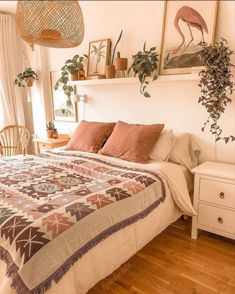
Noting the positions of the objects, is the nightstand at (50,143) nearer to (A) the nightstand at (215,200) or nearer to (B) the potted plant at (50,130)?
(B) the potted plant at (50,130)

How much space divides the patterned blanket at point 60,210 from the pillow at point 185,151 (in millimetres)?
449

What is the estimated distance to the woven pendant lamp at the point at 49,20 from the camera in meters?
1.54

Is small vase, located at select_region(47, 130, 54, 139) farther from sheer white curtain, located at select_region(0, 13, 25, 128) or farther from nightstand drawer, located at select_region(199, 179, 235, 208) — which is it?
nightstand drawer, located at select_region(199, 179, 235, 208)

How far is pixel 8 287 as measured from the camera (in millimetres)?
1124

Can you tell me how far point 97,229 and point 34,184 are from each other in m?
0.65

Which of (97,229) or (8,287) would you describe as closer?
(8,287)

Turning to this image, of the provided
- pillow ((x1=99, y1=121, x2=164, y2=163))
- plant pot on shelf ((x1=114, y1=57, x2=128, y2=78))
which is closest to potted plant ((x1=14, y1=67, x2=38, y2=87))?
plant pot on shelf ((x1=114, y1=57, x2=128, y2=78))

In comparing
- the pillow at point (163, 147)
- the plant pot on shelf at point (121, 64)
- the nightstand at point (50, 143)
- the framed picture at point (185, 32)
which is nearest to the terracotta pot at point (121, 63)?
the plant pot on shelf at point (121, 64)

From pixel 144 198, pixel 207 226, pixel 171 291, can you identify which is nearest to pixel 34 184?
pixel 144 198

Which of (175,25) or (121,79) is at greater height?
(175,25)

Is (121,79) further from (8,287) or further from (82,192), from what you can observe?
(8,287)

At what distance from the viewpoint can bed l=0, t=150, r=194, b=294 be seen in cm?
118

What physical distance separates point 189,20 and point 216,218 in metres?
1.80

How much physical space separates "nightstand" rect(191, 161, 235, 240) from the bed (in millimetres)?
129
